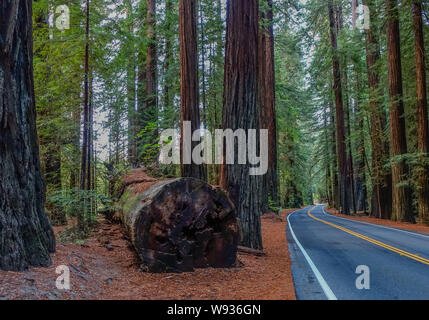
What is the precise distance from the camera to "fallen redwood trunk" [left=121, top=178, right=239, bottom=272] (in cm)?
577

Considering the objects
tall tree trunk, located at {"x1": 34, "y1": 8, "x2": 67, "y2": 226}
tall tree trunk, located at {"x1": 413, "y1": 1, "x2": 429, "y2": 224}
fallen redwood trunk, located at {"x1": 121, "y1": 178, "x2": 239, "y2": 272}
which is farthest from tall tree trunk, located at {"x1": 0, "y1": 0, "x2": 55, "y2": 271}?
tall tree trunk, located at {"x1": 413, "y1": 1, "x2": 429, "y2": 224}

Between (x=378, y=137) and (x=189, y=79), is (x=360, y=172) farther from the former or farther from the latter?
(x=189, y=79)

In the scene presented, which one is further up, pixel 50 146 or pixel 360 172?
pixel 50 146

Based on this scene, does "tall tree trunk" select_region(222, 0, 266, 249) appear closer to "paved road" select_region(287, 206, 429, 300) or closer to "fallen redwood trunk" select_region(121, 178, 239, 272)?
"paved road" select_region(287, 206, 429, 300)

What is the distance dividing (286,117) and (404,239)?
56.2ft

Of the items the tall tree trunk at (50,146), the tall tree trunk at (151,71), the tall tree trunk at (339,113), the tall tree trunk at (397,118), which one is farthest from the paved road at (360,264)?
the tall tree trunk at (339,113)

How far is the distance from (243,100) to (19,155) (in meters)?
5.69

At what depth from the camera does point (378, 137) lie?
23.3 m

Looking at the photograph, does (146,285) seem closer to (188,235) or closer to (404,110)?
(188,235)

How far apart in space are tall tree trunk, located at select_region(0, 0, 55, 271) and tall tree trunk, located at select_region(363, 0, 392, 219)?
2241 cm

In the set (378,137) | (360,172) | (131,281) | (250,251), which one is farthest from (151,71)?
(360,172)

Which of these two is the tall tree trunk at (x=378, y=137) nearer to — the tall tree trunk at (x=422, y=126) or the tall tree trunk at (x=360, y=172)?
the tall tree trunk at (x=360, y=172)
